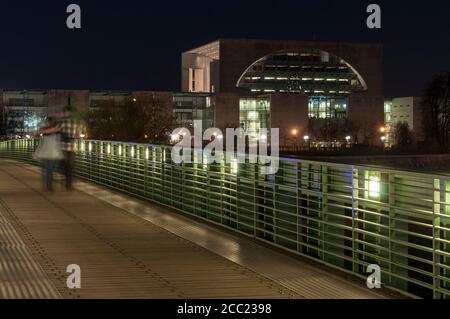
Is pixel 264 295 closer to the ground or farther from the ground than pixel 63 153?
closer to the ground

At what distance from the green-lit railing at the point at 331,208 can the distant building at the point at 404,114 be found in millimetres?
101780

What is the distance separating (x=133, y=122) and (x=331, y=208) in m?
62.5

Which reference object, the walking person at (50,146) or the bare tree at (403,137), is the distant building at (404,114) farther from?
the walking person at (50,146)

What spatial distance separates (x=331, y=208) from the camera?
11.4 metres

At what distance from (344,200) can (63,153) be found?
9318 millimetres

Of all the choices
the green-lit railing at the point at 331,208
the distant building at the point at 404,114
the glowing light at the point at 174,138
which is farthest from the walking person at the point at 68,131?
the distant building at the point at 404,114

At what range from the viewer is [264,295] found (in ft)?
28.9

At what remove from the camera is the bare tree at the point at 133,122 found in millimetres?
72594

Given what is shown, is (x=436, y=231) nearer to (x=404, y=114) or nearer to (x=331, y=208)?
(x=331, y=208)

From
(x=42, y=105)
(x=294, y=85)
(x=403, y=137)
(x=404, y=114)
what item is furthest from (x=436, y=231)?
(x=404, y=114)

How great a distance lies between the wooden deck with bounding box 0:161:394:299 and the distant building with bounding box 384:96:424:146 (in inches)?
4074

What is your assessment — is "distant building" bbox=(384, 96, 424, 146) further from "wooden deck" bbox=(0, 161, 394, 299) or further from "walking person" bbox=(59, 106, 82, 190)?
"wooden deck" bbox=(0, 161, 394, 299)
